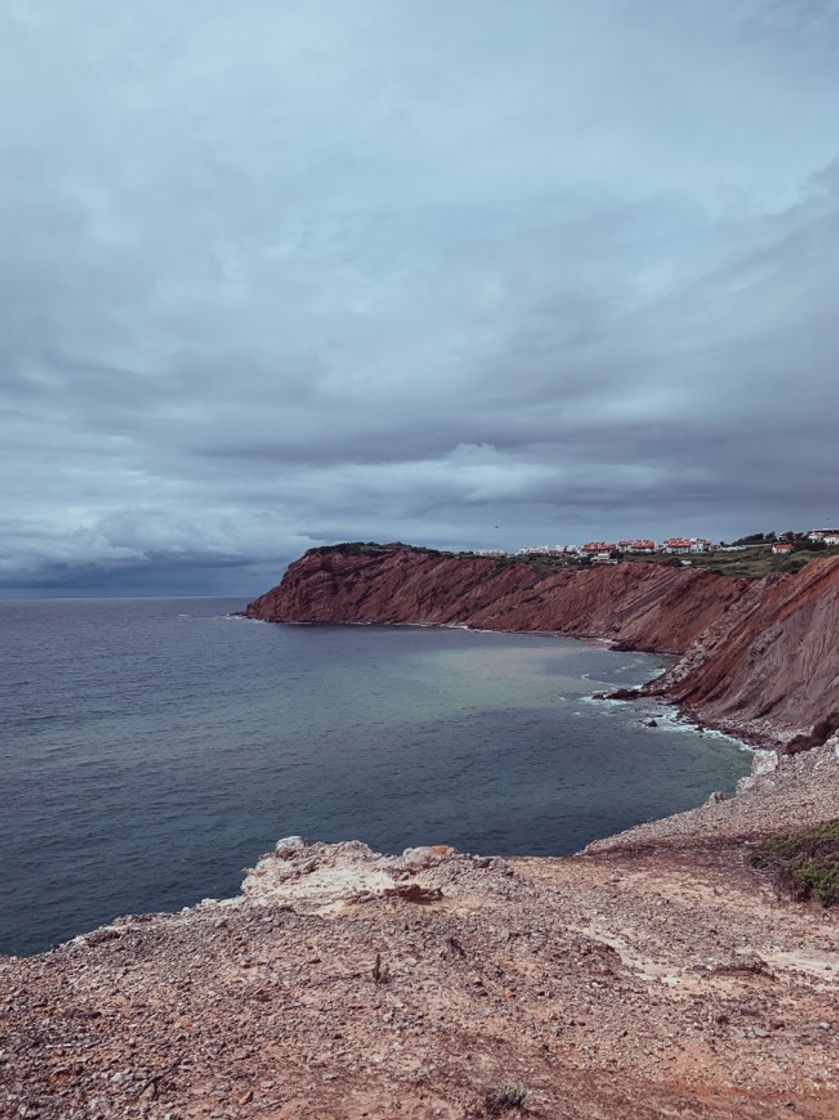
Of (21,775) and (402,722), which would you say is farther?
(402,722)

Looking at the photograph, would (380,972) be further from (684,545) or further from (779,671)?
(684,545)

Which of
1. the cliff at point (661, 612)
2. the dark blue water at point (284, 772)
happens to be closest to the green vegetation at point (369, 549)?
the cliff at point (661, 612)

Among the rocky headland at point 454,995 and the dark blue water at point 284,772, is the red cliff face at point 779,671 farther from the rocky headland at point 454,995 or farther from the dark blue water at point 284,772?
the rocky headland at point 454,995

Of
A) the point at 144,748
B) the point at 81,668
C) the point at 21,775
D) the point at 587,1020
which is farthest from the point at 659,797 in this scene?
the point at 81,668

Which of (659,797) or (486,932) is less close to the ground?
(486,932)

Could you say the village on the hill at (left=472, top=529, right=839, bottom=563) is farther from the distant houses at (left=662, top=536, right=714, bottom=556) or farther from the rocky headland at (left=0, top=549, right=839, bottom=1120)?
the rocky headland at (left=0, top=549, right=839, bottom=1120)

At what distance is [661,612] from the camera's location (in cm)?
9412

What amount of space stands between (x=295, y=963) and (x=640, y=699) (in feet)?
155

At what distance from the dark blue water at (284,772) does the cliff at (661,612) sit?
527 centimetres

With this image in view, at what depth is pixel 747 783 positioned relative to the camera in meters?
28.8

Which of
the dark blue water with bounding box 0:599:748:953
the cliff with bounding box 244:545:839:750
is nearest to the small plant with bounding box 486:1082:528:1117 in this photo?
the dark blue water with bounding box 0:599:748:953

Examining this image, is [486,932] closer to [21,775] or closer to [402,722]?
[21,775]

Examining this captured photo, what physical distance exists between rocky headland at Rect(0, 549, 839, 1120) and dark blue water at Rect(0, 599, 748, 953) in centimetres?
579

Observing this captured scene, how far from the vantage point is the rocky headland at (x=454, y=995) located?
8.09 m
